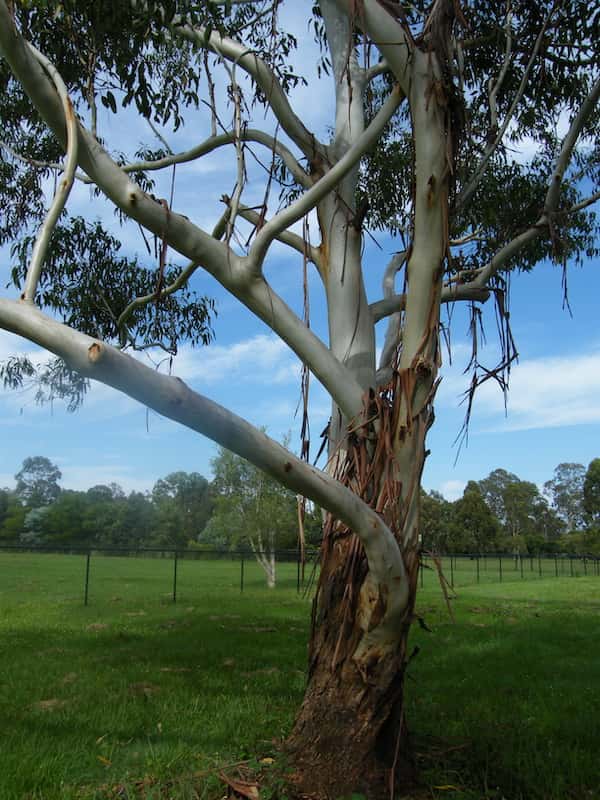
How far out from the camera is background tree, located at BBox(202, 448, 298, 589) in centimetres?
2492

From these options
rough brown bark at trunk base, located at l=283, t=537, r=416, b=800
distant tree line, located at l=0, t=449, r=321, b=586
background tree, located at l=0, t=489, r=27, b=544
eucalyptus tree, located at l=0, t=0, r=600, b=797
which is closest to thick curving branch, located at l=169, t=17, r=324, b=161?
eucalyptus tree, located at l=0, t=0, r=600, b=797

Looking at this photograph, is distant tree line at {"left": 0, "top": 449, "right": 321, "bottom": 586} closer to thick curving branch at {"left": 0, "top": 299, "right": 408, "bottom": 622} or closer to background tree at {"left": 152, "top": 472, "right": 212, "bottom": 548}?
background tree at {"left": 152, "top": 472, "right": 212, "bottom": 548}

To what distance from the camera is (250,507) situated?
25797mm

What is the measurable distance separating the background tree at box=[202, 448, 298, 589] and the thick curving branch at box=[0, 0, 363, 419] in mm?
20902

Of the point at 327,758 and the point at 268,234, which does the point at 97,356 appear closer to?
the point at 268,234

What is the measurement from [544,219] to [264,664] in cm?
475

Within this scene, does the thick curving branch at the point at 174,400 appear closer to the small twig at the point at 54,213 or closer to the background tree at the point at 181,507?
the small twig at the point at 54,213

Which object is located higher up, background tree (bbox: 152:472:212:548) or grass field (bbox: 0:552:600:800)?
background tree (bbox: 152:472:212:548)

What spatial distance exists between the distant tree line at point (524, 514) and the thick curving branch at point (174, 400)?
47.6m

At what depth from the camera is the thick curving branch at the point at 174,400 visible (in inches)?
86.1

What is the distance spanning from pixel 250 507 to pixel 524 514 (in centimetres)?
5512

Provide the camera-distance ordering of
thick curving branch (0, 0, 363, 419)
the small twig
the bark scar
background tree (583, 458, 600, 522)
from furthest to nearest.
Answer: background tree (583, 458, 600, 522)
thick curving branch (0, 0, 363, 419)
the small twig
the bark scar

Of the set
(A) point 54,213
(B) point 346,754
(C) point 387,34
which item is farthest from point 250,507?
(A) point 54,213

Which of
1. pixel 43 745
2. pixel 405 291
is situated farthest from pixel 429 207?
pixel 43 745
